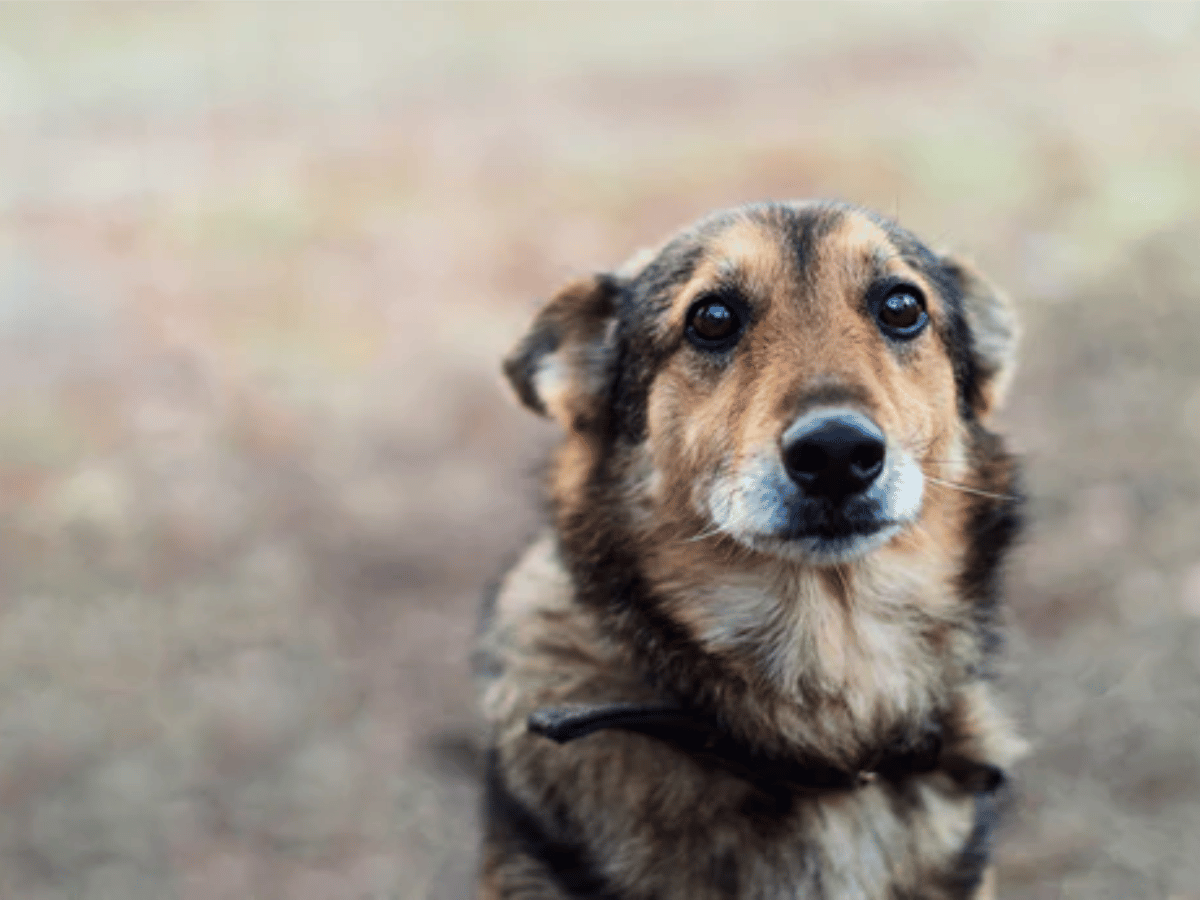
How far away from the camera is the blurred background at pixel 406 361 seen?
5605mm

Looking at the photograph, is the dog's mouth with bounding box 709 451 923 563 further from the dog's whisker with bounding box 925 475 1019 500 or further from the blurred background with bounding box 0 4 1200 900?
the blurred background with bounding box 0 4 1200 900

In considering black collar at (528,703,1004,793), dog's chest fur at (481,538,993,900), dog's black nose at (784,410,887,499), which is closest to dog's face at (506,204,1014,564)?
dog's black nose at (784,410,887,499)

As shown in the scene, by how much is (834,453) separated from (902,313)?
2.47ft

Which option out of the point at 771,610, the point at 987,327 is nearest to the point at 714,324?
the point at 771,610

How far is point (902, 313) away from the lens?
3.68 m

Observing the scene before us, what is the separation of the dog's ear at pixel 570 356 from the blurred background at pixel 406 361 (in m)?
0.27

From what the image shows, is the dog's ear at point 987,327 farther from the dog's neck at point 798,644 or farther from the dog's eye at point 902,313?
the dog's neck at point 798,644

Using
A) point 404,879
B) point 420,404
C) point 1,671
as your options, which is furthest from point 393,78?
point 404,879

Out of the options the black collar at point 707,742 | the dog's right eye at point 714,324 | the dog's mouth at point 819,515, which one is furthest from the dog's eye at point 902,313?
the black collar at point 707,742

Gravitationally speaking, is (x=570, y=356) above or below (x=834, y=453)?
above

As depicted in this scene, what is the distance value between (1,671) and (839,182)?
21.7 ft

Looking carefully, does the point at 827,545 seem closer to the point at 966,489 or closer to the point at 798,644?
the point at 798,644

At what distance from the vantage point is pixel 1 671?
655 centimetres

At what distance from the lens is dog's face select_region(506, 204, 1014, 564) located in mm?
3201
